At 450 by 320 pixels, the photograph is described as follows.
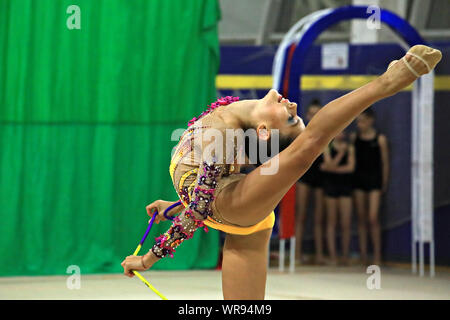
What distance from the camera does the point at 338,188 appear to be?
591 cm

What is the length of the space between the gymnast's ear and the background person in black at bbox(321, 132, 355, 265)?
127 inches

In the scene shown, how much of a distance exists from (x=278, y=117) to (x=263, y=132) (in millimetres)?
91

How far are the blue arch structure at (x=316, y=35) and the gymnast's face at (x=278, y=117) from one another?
2.36 meters

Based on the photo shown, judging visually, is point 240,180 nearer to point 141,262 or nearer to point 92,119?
point 141,262

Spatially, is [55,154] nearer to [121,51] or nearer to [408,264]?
[121,51]

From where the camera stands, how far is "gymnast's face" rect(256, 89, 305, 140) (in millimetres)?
2730

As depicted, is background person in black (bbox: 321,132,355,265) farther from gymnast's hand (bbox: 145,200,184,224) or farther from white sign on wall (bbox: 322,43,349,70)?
gymnast's hand (bbox: 145,200,184,224)

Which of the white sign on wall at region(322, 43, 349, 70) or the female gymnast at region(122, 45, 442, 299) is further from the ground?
the white sign on wall at region(322, 43, 349, 70)

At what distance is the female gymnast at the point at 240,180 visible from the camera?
7.88 feet

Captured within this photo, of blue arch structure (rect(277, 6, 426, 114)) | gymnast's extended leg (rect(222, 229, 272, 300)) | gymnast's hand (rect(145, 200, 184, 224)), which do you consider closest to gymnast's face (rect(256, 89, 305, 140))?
gymnast's extended leg (rect(222, 229, 272, 300))

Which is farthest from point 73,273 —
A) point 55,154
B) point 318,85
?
point 318,85

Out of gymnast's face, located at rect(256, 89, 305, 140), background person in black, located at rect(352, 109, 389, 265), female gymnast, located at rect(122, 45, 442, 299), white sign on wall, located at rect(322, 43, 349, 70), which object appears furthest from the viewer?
white sign on wall, located at rect(322, 43, 349, 70)

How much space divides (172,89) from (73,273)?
1613mm

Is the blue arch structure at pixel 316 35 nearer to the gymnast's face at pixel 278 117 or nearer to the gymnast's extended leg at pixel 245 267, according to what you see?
the gymnast's face at pixel 278 117
